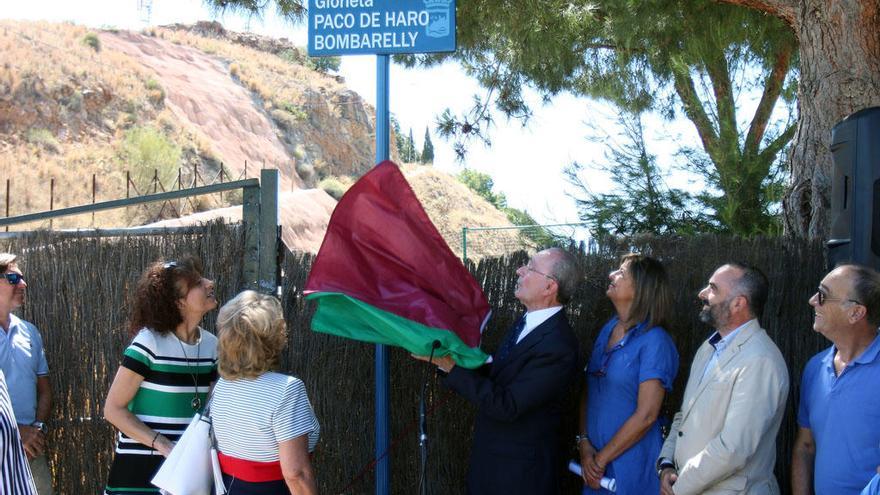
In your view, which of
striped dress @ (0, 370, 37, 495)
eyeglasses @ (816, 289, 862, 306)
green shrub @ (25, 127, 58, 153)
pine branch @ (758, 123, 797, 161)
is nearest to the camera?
striped dress @ (0, 370, 37, 495)

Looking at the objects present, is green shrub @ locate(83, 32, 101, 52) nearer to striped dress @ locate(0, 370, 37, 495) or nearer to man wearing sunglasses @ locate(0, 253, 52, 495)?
man wearing sunglasses @ locate(0, 253, 52, 495)

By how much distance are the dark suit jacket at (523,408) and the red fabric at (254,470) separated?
0.85 metres

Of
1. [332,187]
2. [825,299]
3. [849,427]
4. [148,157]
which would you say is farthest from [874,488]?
[332,187]

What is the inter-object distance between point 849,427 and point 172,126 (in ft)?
131

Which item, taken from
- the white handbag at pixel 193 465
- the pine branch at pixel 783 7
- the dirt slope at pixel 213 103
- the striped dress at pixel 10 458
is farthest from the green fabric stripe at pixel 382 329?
the dirt slope at pixel 213 103

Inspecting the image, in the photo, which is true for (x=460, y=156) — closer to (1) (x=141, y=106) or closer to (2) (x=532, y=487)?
(2) (x=532, y=487)

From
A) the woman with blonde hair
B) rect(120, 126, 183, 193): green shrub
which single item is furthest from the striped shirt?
rect(120, 126, 183, 193): green shrub

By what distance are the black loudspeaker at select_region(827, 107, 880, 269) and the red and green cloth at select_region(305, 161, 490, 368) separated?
5.58 feet

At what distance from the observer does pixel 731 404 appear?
11.7 feet

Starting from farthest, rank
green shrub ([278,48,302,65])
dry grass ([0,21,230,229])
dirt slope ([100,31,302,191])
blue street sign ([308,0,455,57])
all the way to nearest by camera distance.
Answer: green shrub ([278,48,302,65]) < dirt slope ([100,31,302,191]) < dry grass ([0,21,230,229]) < blue street sign ([308,0,455,57])

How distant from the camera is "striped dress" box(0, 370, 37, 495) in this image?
106 inches

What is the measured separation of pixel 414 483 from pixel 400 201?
1732mm

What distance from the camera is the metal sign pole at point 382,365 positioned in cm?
453

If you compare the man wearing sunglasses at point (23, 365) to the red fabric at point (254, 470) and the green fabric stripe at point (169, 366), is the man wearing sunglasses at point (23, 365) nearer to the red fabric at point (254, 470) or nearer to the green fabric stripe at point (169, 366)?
the green fabric stripe at point (169, 366)
